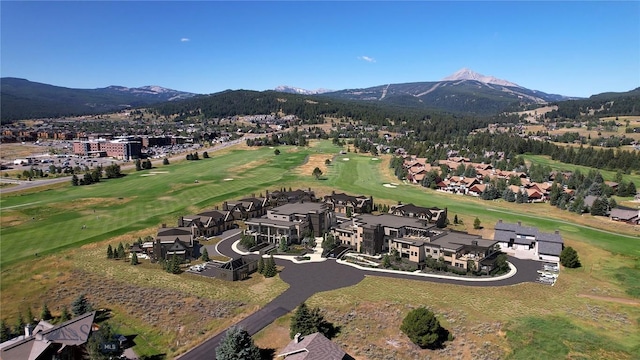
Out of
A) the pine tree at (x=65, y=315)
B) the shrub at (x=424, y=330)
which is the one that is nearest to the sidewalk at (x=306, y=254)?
the shrub at (x=424, y=330)

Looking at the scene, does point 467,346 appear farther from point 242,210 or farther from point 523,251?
point 242,210

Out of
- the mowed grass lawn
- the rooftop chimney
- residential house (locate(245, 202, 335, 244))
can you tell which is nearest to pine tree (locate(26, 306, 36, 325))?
the rooftop chimney

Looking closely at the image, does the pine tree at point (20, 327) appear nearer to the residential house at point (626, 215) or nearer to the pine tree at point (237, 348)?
the pine tree at point (237, 348)

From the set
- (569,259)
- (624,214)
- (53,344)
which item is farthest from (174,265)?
(624,214)

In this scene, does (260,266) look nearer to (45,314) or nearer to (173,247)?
(173,247)

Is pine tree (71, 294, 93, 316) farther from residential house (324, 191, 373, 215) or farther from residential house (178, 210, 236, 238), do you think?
residential house (324, 191, 373, 215)
